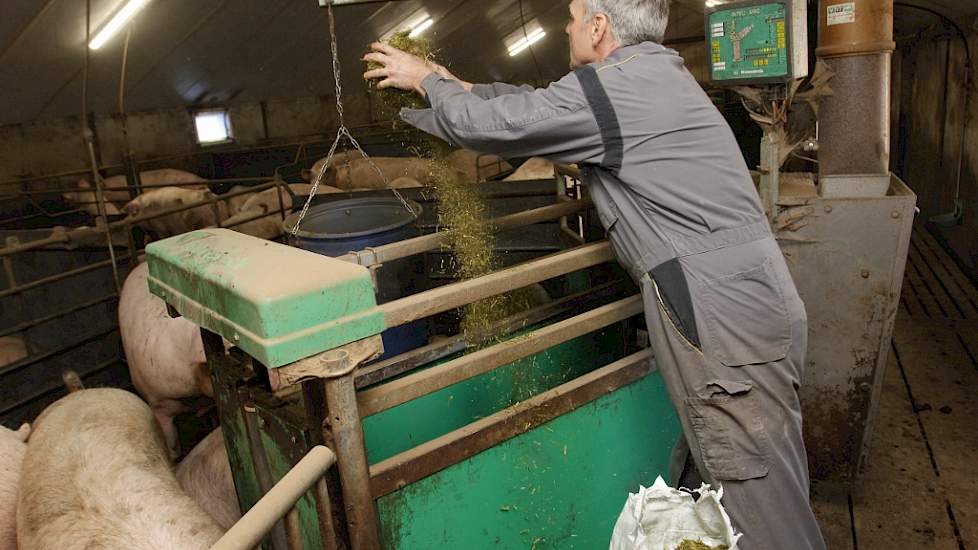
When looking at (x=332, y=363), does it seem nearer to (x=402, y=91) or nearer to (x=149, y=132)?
(x=402, y=91)

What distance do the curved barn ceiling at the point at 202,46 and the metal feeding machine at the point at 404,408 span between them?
10.8ft

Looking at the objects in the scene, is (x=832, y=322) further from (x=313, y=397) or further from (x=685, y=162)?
(x=313, y=397)

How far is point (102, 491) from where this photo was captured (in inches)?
80.4

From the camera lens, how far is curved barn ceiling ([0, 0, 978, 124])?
5.98 m

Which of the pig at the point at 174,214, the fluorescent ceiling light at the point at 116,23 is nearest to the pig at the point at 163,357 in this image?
the pig at the point at 174,214

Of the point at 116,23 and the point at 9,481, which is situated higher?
the point at 116,23

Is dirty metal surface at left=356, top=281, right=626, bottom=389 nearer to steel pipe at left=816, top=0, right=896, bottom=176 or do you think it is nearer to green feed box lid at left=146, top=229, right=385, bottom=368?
green feed box lid at left=146, top=229, right=385, bottom=368

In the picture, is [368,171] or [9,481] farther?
[368,171]

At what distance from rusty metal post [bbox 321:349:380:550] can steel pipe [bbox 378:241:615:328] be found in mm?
144

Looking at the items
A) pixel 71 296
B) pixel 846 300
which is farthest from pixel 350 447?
pixel 71 296

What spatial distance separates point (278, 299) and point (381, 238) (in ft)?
4.32

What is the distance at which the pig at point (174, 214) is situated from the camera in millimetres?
6715

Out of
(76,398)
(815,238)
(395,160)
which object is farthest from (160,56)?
(815,238)

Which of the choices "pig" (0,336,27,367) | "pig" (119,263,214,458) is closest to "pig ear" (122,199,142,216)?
"pig" (0,336,27,367)
